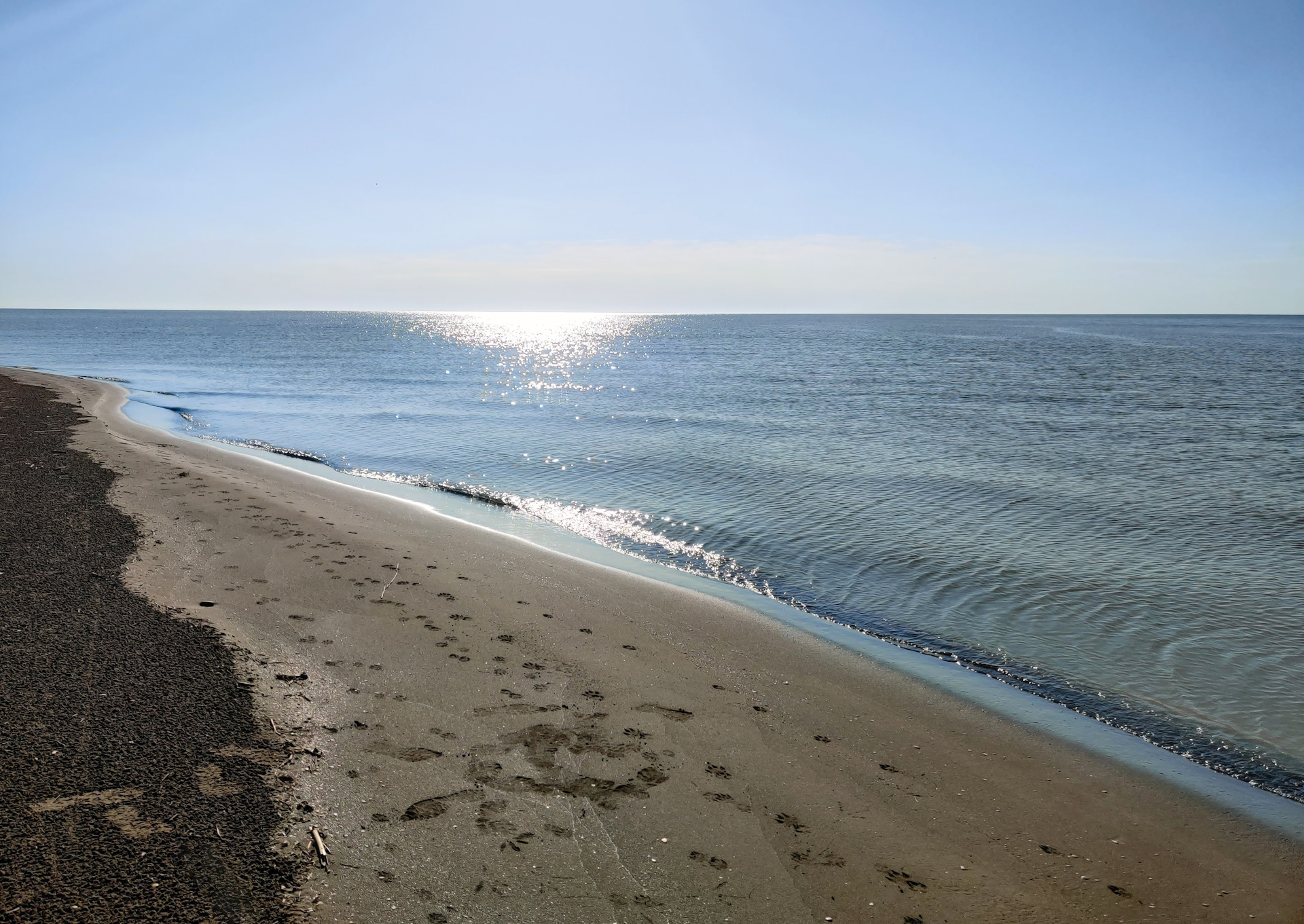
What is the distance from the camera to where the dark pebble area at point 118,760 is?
13.7ft

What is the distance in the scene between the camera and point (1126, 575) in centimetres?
1201

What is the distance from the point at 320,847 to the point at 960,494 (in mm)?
15858

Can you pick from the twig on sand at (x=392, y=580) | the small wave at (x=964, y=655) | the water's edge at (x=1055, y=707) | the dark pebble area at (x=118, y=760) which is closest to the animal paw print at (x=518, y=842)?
the dark pebble area at (x=118, y=760)

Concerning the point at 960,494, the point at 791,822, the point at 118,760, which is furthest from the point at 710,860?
the point at 960,494

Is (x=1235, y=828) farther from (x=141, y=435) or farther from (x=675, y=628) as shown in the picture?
(x=141, y=435)

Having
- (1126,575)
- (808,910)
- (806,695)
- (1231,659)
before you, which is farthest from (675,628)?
(1126,575)

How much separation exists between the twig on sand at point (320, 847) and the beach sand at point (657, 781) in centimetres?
6

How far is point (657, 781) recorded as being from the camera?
5.93 m

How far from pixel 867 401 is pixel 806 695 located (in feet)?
96.7

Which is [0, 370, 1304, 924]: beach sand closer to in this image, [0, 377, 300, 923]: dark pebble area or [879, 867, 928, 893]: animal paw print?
[879, 867, 928, 893]: animal paw print

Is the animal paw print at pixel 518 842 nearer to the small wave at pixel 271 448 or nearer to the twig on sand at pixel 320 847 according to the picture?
the twig on sand at pixel 320 847

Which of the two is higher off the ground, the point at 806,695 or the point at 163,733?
the point at 163,733

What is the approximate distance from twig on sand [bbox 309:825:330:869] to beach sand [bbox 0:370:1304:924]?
0.06 m

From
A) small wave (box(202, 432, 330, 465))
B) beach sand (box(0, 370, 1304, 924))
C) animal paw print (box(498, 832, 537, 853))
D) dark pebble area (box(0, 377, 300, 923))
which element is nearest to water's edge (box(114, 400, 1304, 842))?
beach sand (box(0, 370, 1304, 924))
